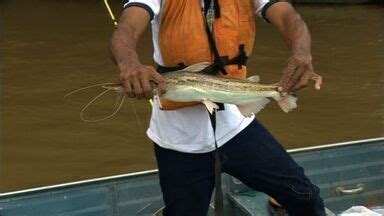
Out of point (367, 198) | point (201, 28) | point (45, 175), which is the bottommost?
point (45, 175)

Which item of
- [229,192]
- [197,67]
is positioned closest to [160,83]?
[197,67]

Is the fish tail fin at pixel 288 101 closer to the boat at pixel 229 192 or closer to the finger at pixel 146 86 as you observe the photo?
the finger at pixel 146 86

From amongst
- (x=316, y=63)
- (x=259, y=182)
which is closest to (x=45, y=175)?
(x=259, y=182)

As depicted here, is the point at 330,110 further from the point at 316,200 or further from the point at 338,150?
the point at 316,200

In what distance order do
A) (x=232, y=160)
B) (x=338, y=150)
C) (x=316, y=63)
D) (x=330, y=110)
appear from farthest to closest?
1. (x=316, y=63)
2. (x=330, y=110)
3. (x=338, y=150)
4. (x=232, y=160)

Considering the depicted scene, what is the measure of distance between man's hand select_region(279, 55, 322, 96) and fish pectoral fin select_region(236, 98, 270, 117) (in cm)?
22

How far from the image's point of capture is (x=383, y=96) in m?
8.53

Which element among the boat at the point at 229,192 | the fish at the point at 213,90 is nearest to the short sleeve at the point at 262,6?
the fish at the point at 213,90

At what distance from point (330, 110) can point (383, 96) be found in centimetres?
129

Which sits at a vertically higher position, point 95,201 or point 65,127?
point 95,201

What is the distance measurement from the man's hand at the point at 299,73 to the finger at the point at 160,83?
1.58ft

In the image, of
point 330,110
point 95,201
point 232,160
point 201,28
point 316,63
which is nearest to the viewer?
point 201,28

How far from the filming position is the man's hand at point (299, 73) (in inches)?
84.8

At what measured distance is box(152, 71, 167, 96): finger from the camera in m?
1.99
